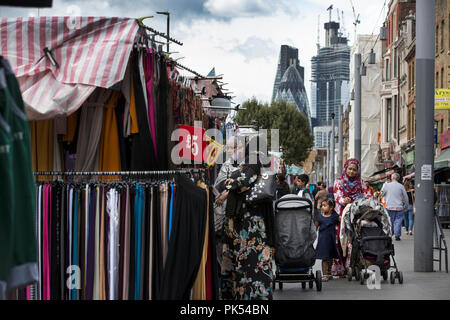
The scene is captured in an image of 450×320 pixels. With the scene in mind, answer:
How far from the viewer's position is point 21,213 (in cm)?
380

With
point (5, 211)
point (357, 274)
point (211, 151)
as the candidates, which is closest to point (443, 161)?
point (357, 274)

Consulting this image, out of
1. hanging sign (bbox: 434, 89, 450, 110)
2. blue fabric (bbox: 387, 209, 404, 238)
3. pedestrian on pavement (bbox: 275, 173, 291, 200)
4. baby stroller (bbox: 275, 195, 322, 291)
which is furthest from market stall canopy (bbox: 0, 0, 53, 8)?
hanging sign (bbox: 434, 89, 450, 110)

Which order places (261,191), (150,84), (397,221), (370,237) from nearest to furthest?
(150,84)
(261,191)
(370,237)
(397,221)

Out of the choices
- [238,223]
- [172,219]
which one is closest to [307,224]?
[238,223]

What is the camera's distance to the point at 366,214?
11.0 m

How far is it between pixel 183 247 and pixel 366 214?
5.12 meters

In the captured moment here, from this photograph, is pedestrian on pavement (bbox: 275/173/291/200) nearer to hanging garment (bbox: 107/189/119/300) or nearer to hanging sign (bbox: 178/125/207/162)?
hanging sign (bbox: 178/125/207/162)

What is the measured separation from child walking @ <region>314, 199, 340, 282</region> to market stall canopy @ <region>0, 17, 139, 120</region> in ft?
19.6

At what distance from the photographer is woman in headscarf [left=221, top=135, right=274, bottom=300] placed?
8.41 metres

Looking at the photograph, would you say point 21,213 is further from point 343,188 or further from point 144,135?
point 343,188

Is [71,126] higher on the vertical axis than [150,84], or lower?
lower

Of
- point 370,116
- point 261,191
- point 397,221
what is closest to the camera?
point 261,191

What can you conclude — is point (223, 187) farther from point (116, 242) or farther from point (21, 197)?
point (21, 197)

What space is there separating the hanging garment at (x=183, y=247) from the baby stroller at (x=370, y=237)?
4780mm
